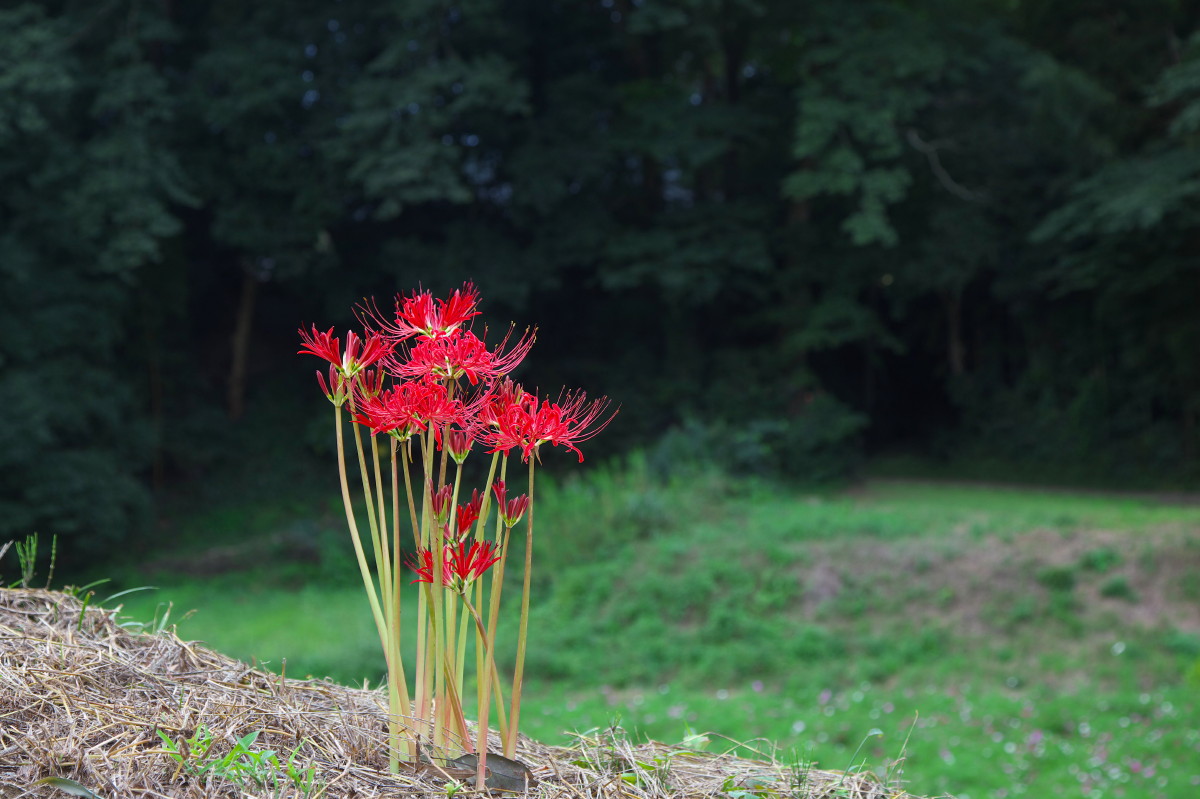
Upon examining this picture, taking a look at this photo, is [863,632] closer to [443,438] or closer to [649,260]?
[443,438]

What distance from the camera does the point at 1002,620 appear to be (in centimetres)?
764

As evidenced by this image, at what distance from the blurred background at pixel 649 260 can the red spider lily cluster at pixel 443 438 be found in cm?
664

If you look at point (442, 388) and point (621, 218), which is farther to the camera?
point (621, 218)

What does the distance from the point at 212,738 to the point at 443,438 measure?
544mm

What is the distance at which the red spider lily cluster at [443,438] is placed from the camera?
146 centimetres

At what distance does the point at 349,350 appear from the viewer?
1.52m

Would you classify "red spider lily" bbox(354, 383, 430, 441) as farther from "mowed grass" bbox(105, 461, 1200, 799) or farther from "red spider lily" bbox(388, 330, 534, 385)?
"mowed grass" bbox(105, 461, 1200, 799)

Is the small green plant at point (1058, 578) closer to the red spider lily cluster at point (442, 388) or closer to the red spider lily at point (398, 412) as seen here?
the red spider lily cluster at point (442, 388)

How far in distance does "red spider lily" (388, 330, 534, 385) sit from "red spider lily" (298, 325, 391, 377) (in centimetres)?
3

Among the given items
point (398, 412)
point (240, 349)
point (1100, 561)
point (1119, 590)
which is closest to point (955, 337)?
point (1100, 561)

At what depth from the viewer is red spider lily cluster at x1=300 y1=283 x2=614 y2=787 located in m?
1.46

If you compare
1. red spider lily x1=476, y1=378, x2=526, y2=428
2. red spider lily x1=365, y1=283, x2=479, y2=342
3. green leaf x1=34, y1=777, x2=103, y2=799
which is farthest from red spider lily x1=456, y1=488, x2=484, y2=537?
green leaf x1=34, y1=777, x2=103, y2=799

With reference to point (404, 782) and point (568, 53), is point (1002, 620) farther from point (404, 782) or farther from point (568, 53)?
point (568, 53)

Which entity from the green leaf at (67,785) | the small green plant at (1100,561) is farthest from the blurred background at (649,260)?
the green leaf at (67,785)
